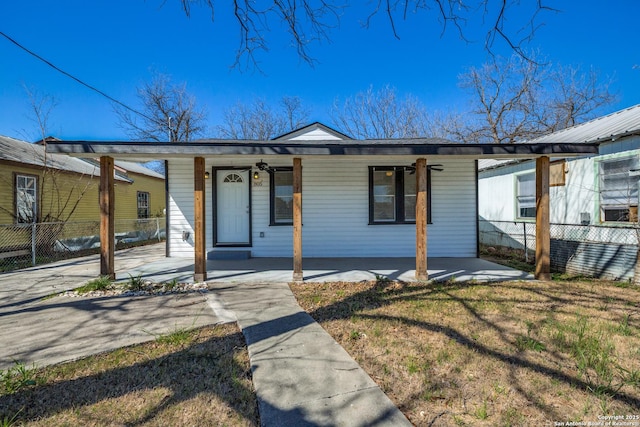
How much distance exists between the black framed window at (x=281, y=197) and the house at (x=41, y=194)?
222 inches

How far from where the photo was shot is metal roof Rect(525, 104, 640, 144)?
6.05 m

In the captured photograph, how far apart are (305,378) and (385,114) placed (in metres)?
22.1

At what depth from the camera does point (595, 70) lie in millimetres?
17266

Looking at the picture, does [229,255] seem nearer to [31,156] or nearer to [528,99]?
[31,156]

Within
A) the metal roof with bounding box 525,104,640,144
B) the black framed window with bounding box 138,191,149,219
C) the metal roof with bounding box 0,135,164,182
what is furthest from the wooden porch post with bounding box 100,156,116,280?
the black framed window with bounding box 138,191,149,219

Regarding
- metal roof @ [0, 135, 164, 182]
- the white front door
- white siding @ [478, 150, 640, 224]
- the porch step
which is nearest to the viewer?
white siding @ [478, 150, 640, 224]

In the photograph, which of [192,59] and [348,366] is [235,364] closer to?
[348,366]

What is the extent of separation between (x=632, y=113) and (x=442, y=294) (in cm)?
672

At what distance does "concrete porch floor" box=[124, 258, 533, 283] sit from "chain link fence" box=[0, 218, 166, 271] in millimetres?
3444

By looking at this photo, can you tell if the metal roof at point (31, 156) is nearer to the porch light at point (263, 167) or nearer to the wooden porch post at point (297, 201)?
the porch light at point (263, 167)

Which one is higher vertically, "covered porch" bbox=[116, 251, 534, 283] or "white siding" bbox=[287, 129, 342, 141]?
"white siding" bbox=[287, 129, 342, 141]

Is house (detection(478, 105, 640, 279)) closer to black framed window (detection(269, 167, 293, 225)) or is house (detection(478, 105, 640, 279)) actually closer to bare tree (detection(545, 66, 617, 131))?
black framed window (detection(269, 167, 293, 225))

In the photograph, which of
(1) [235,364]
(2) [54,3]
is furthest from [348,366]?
(2) [54,3]

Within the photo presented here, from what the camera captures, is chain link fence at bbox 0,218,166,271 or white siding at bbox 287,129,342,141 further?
white siding at bbox 287,129,342,141
